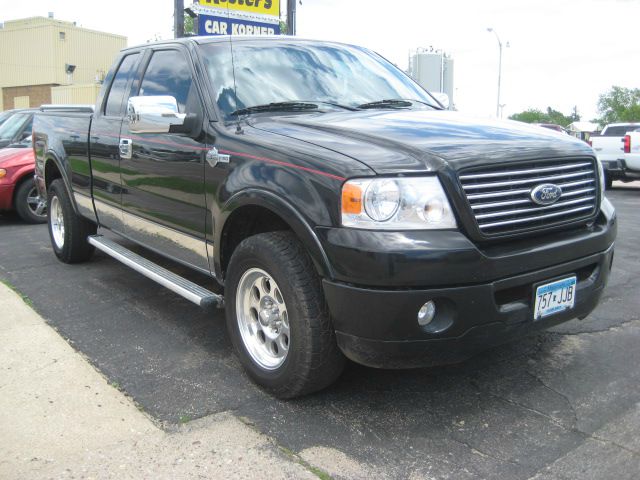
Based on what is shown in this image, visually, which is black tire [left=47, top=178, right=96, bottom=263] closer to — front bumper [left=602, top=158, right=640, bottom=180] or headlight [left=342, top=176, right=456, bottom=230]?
headlight [left=342, top=176, right=456, bottom=230]

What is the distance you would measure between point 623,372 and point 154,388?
2.59 meters

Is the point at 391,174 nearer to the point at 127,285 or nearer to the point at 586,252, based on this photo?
the point at 586,252

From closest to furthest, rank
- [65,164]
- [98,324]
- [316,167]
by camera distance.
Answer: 1. [316,167]
2. [98,324]
3. [65,164]

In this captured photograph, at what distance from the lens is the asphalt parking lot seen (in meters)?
2.71

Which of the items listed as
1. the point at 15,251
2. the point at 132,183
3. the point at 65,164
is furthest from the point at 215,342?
the point at 15,251

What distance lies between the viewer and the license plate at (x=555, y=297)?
295 cm

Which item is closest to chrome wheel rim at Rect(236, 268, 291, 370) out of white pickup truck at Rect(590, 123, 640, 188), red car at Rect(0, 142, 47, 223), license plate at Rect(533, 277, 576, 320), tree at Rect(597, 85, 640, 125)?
license plate at Rect(533, 277, 576, 320)

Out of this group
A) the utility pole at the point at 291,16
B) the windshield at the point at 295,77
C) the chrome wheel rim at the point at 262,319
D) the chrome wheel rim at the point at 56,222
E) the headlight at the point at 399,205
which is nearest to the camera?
the headlight at the point at 399,205

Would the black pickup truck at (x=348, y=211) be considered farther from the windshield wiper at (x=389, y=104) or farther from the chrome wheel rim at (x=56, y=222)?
the chrome wheel rim at (x=56, y=222)

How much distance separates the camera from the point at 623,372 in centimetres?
355

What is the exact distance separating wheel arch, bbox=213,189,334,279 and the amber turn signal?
20 centimetres

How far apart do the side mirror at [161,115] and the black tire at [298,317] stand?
92 cm

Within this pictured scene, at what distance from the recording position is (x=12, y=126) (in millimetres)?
9883

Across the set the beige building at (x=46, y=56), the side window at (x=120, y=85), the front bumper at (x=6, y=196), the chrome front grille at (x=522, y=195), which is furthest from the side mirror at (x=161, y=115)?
the beige building at (x=46, y=56)
